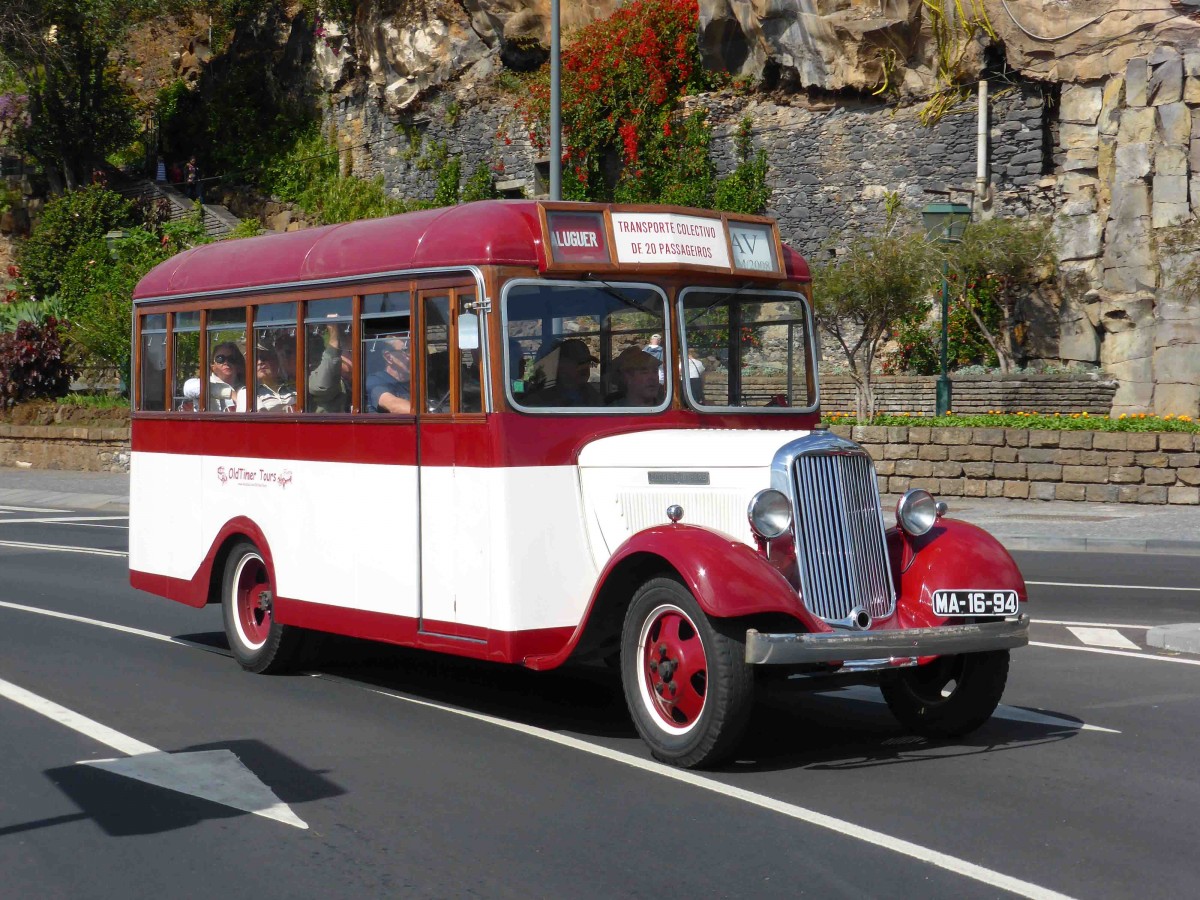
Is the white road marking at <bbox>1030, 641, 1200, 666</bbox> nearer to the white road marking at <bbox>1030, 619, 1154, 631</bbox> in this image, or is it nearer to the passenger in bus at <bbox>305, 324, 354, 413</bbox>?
the white road marking at <bbox>1030, 619, 1154, 631</bbox>

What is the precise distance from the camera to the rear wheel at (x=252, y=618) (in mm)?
9625

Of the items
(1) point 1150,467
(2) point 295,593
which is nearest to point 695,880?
(2) point 295,593

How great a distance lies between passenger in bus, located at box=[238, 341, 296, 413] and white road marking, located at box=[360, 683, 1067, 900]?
88.5 inches

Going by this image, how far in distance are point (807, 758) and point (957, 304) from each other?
25.7 metres

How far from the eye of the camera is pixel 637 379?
791 cm

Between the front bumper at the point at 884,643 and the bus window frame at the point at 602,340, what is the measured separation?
168cm

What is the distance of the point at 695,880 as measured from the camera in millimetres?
5266

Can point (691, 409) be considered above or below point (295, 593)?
above

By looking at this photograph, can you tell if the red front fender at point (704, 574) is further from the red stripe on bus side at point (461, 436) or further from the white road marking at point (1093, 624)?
the white road marking at point (1093, 624)

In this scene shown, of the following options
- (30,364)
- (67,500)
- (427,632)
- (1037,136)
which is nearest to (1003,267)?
(1037,136)

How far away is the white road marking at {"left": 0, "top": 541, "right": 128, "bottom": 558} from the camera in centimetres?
1780

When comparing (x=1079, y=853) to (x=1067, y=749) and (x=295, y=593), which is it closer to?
(x=1067, y=749)

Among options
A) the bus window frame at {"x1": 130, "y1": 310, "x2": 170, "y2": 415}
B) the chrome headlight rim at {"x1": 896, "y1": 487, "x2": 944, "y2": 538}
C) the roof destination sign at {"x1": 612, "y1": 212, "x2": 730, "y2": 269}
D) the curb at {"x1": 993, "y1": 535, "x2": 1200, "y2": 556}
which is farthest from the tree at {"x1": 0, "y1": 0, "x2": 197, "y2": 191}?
the chrome headlight rim at {"x1": 896, "y1": 487, "x2": 944, "y2": 538}

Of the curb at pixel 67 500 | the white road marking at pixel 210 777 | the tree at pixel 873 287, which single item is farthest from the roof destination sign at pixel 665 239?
the tree at pixel 873 287
